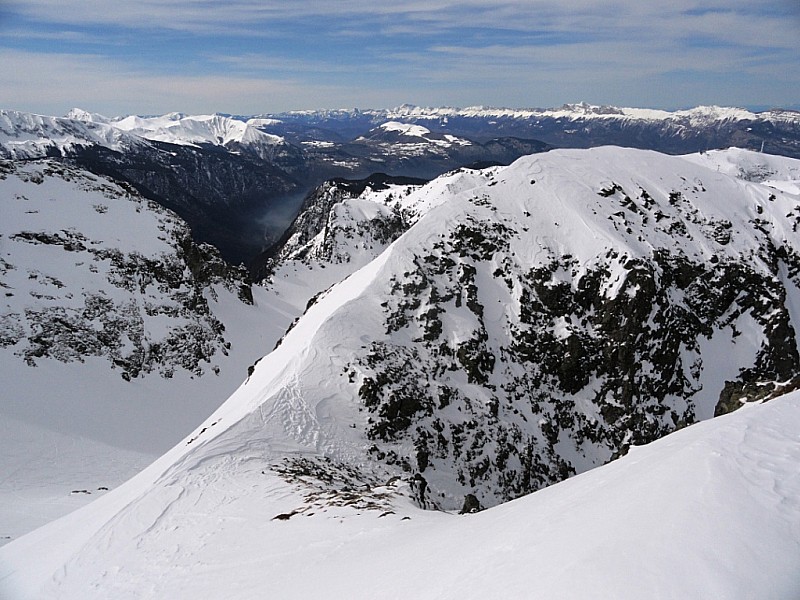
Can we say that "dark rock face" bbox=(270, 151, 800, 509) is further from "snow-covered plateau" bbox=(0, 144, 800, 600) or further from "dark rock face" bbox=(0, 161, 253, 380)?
"dark rock face" bbox=(0, 161, 253, 380)

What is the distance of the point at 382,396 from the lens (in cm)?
2698

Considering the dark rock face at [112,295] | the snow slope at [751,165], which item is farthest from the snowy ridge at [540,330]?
the snow slope at [751,165]

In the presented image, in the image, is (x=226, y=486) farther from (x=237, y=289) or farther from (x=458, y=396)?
(x=237, y=289)

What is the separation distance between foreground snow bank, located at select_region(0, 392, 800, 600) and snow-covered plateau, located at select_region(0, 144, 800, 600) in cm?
6

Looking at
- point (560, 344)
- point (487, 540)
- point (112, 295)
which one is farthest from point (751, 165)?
point (487, 540)

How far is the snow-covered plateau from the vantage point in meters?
7.93

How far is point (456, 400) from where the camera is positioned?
3056cm

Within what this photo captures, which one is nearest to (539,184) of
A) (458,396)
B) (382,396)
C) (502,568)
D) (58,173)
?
(458,396)

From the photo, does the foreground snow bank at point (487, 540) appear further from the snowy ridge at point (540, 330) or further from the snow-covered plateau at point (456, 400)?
the snowy ridge at point (540, 330)

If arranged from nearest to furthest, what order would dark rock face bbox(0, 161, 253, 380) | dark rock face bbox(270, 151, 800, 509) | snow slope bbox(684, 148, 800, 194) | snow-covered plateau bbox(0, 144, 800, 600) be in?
snow-covered plateau bbox(0, 144, 800, 600) < dark rock face bbox(270, 151, 800, 509) < dark rock face bbox(0, 161, 253, 380) < snow slope bbox(684, 148, 800, 194)

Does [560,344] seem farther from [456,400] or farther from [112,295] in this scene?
[112,295]

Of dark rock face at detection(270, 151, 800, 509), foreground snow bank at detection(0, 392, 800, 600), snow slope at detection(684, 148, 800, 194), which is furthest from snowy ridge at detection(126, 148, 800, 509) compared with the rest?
snow slope at detection(684, 148, 800, 194)

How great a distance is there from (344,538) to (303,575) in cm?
197

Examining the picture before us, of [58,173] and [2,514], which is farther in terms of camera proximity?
[58,173]
